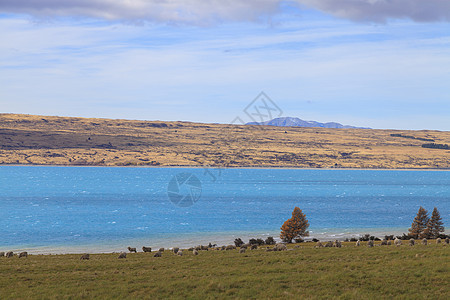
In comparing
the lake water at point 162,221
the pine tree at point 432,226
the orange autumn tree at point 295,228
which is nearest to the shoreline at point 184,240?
Result: the lake water at point 162,221

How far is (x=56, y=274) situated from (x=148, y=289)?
19.4 feet

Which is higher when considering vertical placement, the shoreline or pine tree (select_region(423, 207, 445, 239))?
pine tree (select_region(423, 207, 445, 239))

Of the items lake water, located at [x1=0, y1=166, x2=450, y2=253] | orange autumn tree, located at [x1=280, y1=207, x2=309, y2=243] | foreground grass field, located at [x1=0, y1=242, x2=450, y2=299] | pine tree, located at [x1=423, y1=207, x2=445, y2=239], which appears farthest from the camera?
lake water, located at [x1=0, y1=166, x2=450, y2=253]

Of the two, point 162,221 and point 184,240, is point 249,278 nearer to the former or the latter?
point 184,240

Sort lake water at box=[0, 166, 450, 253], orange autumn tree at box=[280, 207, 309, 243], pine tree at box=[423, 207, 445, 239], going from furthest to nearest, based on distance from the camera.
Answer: lake water at box=[0, 166, 450, 253], orange autumn tree at box=[280, 207, 309, 243], pine tree at box=[423, 207, 445, 239]

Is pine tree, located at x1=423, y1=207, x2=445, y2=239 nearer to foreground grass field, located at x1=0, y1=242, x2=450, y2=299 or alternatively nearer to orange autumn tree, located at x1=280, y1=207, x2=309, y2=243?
orange autumn tree, located at x1=280, y1=207, x2=309, y2=243

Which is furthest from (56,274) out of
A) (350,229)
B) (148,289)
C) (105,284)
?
(350,229)

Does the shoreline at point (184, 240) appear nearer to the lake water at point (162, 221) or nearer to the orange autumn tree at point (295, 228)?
the lake water at point (162, 221)

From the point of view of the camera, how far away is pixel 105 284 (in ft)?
65.3

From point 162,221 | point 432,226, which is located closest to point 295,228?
point 432,226

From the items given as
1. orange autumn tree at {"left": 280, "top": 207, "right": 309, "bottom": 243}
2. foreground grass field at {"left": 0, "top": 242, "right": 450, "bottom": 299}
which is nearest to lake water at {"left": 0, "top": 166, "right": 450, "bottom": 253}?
orange autumn tree at {"left": 280, "top": 207, "right": 309, "bottom": 243}

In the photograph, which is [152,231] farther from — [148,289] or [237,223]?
[148,289]

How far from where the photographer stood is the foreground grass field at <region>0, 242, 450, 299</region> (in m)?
17.9

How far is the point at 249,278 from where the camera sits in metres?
20.0
